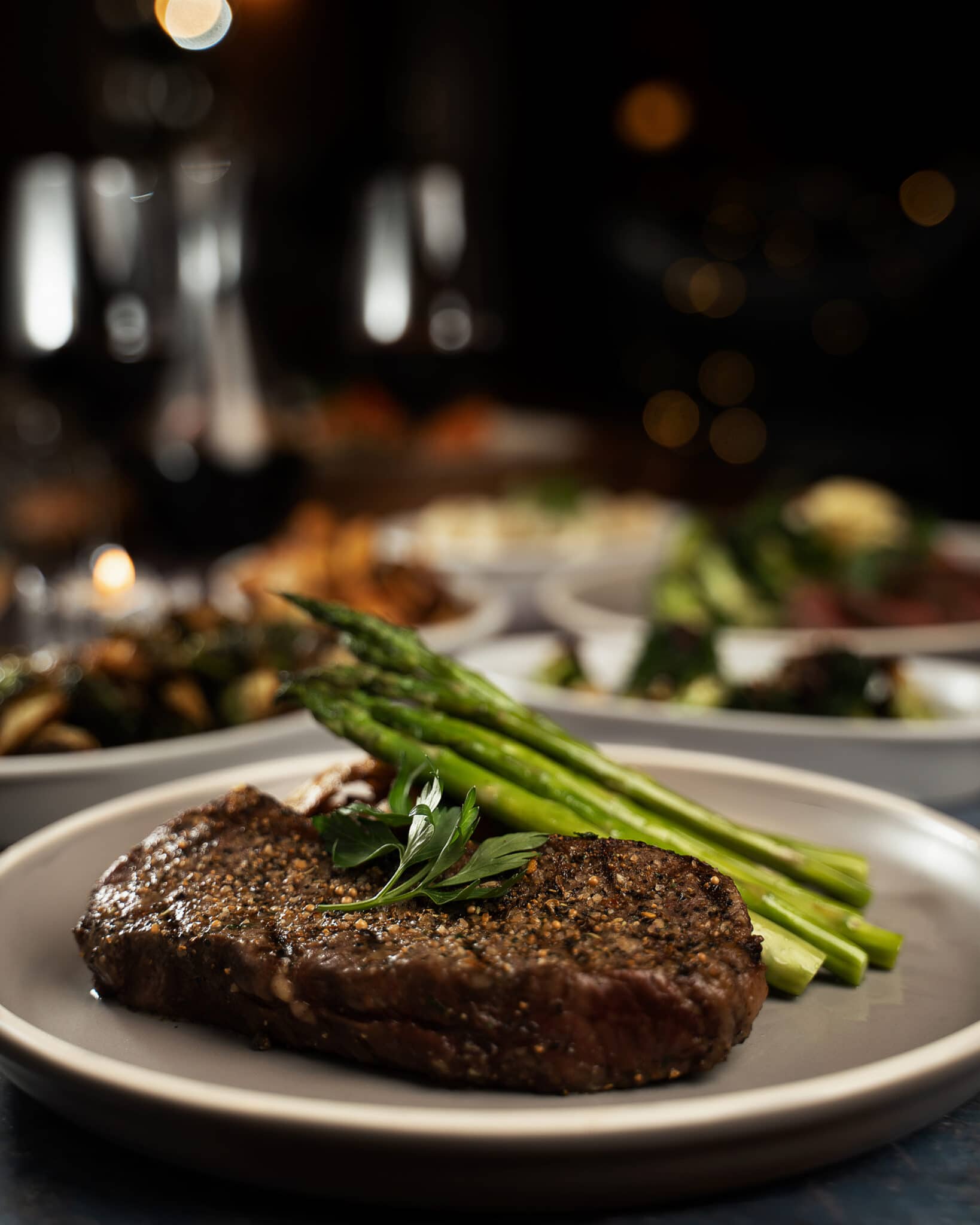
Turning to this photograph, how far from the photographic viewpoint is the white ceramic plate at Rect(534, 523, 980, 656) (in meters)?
3.15

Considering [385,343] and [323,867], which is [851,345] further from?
[323,867]

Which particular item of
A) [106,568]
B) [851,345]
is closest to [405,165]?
[851,345]

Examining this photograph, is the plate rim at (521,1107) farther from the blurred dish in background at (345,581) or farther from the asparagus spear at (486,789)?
the blurred dish in background at (345,581)

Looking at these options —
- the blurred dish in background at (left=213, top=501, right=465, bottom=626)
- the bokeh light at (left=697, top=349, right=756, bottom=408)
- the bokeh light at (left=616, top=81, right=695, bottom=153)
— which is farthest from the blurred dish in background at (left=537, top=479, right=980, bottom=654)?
the bokeh light at (left=616, top=81, right=695, bottom=153)

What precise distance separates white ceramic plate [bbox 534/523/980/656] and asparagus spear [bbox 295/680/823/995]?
59.1 inches

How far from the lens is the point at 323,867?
144cm

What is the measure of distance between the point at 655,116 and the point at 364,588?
31.9 feet

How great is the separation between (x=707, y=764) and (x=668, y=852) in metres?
0.55

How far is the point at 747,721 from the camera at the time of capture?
234 cm

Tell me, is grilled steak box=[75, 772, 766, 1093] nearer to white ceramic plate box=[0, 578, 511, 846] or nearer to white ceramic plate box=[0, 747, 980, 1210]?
white ceramic plate box=[0, 747, 980, 1210]

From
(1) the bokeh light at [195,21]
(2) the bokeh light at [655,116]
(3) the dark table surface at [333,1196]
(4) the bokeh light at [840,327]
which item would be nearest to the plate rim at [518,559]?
(3) the dark table surface at [333,1196]

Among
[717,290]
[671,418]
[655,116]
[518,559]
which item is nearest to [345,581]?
[518,559]

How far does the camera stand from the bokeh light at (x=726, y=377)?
10.9 m

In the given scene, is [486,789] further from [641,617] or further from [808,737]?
[641,617]
